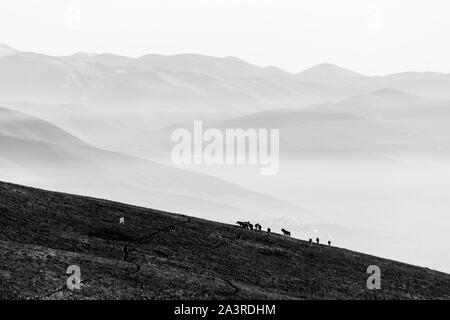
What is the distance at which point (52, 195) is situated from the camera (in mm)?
71125

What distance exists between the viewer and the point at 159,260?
52250 mm

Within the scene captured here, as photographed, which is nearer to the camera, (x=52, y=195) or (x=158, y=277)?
(x=158, y=277)

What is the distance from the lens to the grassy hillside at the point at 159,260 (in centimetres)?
4319

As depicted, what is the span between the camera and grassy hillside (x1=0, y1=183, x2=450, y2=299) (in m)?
43.2
